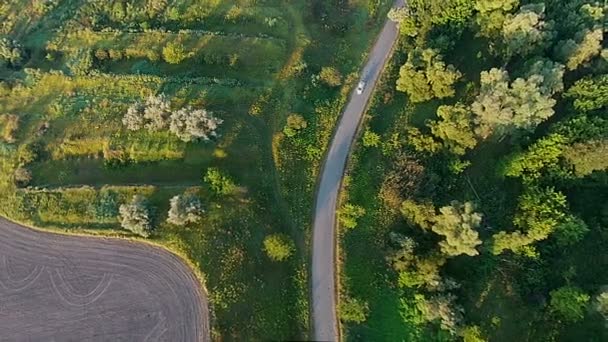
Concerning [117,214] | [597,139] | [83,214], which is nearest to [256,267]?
[117,214]

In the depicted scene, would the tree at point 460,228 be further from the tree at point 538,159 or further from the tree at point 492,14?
the tree at point 492,14

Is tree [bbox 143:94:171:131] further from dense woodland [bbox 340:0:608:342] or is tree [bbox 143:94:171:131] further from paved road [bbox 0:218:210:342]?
dense woodland [bbox 340:0:608:342]

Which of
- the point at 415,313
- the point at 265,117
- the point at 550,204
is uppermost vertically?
the point at 265,117

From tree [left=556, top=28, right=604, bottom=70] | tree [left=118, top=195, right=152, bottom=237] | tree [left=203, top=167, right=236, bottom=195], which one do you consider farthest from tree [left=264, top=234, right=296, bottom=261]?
tree [left=556, top=28, right=604, bottom=70]

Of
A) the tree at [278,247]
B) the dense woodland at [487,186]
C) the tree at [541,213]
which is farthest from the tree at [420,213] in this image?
the tree at [278,247]

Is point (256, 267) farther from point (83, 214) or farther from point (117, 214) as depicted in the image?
point (83, 214)

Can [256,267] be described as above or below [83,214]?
below

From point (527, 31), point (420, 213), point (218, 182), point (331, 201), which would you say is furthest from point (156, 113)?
point (527, 31)

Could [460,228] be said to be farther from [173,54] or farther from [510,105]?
[173,54]
